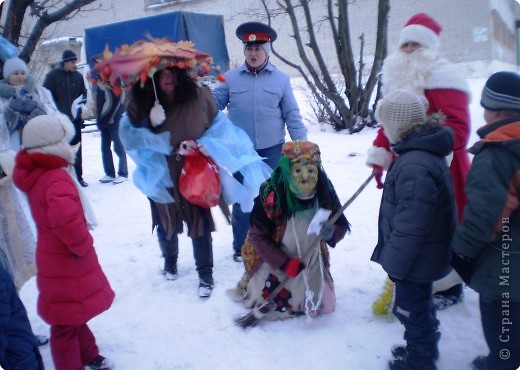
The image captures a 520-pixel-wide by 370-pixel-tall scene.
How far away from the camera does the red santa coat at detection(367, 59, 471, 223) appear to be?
8.84 feet

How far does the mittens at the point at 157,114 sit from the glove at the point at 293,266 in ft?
4.31

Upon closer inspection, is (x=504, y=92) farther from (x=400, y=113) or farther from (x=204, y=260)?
(x=204, y=260)

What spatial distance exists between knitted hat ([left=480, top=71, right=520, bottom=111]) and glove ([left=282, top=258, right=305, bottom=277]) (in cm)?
139

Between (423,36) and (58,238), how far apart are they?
242 centimetres

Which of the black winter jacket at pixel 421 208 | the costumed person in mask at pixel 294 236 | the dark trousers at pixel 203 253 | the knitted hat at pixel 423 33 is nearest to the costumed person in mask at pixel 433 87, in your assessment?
the knitted hat at pixel 423 33

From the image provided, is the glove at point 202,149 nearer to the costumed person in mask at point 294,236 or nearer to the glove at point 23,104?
the costumed person in mask at point 294,236

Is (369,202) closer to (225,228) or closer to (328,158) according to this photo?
(225,228)

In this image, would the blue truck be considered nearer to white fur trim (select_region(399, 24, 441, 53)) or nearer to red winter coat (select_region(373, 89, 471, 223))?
white fur trim (select_region(399, 24, 441, 53))

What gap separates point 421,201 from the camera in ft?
7.03

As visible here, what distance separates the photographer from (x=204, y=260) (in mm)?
3557

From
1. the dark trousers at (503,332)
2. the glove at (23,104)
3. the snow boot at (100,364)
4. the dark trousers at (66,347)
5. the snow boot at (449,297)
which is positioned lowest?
the snow boot at (100,364)

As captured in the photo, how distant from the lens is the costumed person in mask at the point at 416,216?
216cm

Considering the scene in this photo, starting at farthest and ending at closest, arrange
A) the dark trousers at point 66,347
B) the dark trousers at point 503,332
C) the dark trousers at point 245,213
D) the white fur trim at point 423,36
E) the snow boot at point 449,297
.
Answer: the dark trousers at point 245,213
the snow boot at point 449,297
the white fur trim at point 423,36
the dark trousers at point 66,347
the dark trousers at point 503,332

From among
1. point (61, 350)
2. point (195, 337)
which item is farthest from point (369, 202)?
point (61, 350)
